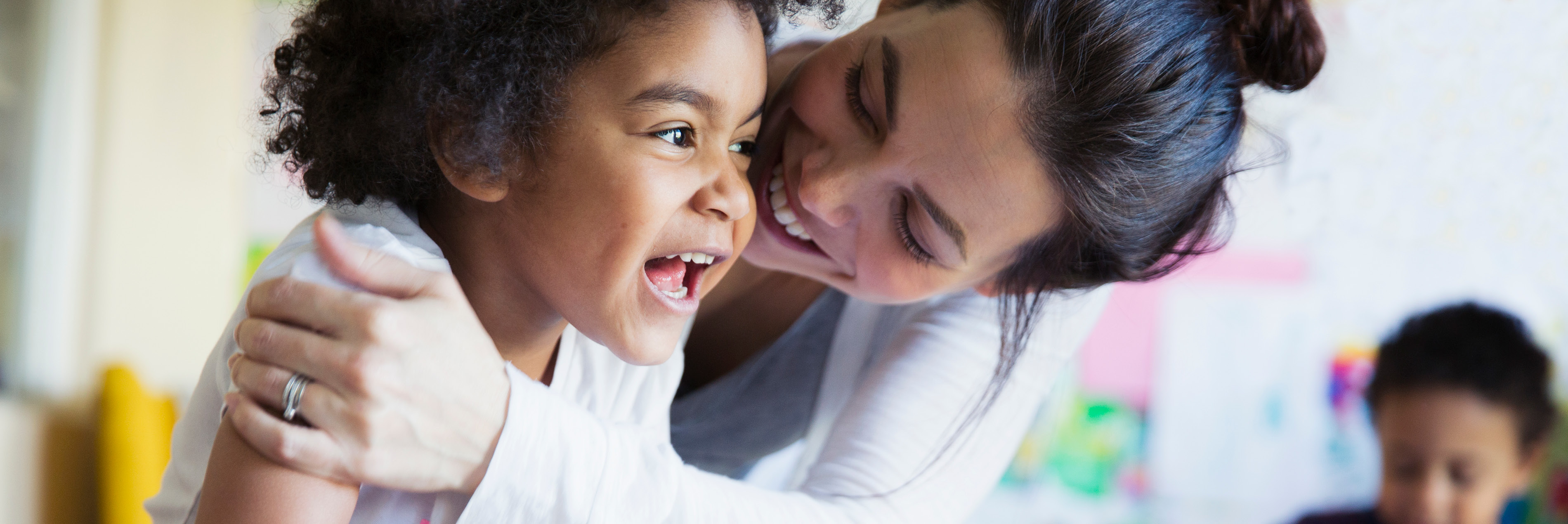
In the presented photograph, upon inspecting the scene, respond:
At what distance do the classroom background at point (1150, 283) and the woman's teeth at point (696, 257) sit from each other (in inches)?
51.0

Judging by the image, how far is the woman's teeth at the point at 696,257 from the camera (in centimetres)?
100

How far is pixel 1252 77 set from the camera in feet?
3.84

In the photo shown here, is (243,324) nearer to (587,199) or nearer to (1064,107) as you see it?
(587,199)

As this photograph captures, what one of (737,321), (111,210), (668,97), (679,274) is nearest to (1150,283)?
(737,321)

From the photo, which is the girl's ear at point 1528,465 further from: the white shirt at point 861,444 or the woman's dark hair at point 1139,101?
the woman's dark hair at point 1139,101

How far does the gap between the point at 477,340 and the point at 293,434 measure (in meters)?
0.13

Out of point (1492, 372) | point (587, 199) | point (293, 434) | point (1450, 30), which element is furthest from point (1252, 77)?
point (1450, 30)

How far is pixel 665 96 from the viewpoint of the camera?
908mm

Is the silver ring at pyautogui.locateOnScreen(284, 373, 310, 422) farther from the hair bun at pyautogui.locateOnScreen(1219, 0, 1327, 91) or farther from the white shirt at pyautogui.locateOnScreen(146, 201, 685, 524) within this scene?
the hair bun at pyautogui.locateOnScreen(1219, 0, 1327, 91)

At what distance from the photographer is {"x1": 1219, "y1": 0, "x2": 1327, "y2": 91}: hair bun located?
1.14 metres

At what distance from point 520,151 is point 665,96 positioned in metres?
0.15

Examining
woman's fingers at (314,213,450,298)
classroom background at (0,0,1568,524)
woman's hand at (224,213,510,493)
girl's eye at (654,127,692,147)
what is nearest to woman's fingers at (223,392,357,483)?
woman's hand at (224,213,510,493)

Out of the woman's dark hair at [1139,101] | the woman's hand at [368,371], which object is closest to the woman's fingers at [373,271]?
the woman's hand at [368,371]

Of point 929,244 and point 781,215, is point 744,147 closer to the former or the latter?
point 781,215
